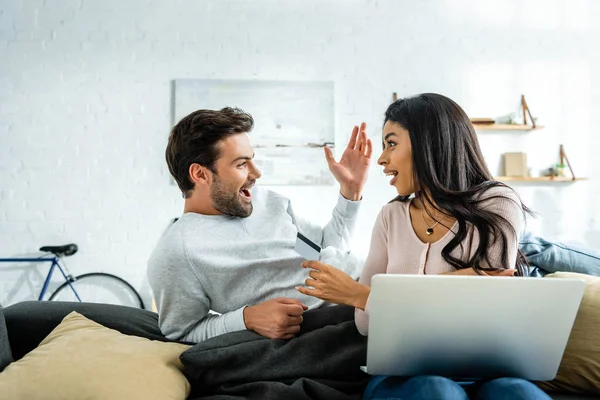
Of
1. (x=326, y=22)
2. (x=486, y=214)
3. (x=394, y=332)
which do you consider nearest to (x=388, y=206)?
(x=486, y=214)

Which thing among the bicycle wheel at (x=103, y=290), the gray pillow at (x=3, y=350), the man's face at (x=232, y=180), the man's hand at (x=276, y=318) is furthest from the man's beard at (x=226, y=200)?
the bicycle wheel at (x=103, y=290)

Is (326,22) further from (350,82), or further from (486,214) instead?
(486,214)

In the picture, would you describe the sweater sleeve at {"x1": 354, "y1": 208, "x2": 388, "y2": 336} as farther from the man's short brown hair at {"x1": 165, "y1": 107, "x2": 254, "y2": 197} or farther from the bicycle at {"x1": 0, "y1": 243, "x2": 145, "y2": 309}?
the bicycle at {"x1": 0, "y1": 243, "x2": 145, "y2": 309}

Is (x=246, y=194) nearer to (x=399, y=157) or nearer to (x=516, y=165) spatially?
(x=399, y=157)

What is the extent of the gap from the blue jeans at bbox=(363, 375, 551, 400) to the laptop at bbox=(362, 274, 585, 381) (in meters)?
0.04

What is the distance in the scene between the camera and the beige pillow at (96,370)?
4.08 ft

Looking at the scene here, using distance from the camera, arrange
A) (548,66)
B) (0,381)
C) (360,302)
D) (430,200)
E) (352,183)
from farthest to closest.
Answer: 1. (548,66)
2. (352,183)
3. (430,200)
4. (360,302)
5. (0,381)

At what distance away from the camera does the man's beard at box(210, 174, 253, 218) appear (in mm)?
1816

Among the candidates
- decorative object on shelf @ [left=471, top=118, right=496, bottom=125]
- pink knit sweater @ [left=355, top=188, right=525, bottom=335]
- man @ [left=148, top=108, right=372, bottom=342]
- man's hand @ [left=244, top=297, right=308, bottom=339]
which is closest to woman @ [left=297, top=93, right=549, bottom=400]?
pink knit sweater @ [left=355, top=188, right=525, bottom=335]

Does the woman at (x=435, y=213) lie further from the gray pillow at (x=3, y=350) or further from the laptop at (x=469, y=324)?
the gray pillow at (x=3, y=350)

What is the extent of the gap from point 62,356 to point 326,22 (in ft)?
11.8

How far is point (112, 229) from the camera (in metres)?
4.21

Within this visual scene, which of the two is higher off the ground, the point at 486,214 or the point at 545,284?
the point at 486,214

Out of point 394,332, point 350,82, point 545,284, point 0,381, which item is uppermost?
point 350,82
